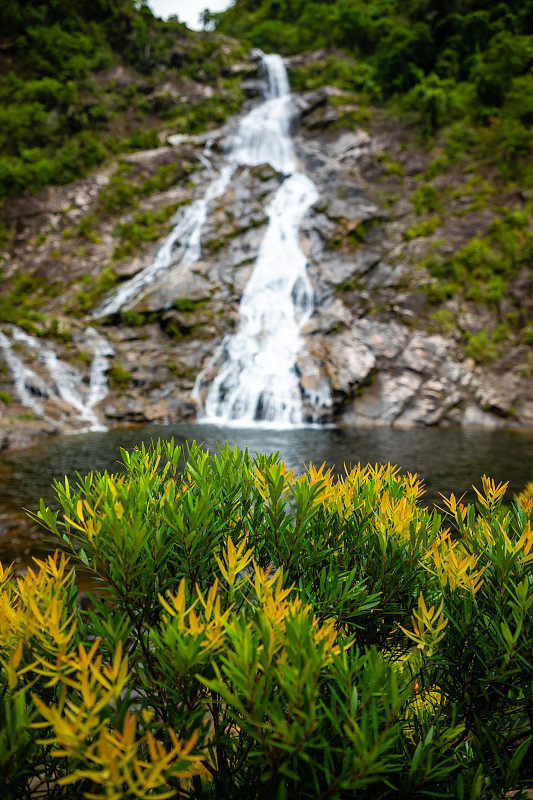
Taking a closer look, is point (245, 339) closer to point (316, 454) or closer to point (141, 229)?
point (316, 454)

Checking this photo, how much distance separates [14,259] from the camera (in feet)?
76.6

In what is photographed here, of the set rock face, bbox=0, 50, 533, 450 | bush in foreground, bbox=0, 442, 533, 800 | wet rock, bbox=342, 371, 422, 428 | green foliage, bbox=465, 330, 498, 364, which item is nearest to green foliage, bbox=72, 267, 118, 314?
rock face, bbox=0, 50, 533, 450

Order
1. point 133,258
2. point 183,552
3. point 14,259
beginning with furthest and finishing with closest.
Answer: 1. point 14,259
2. point 133,258
3. point 183,552

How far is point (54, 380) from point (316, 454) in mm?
11562

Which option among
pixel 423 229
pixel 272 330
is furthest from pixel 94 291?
pixel 423 229

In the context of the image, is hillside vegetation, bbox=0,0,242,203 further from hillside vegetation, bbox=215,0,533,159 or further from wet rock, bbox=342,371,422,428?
wet rock, bbox=342,371,422,428

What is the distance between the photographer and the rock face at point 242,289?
15914mm

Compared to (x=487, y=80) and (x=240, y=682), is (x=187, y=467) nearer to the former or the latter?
(x=240, y=682)

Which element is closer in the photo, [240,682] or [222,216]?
[240,682]

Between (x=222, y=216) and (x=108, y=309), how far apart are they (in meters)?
9.39

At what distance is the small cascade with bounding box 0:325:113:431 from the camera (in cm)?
1405

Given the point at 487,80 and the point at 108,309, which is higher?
the point at 487,80

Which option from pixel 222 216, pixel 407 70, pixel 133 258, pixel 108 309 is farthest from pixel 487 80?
pixel 108 309

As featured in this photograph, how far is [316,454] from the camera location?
32.2 feet
